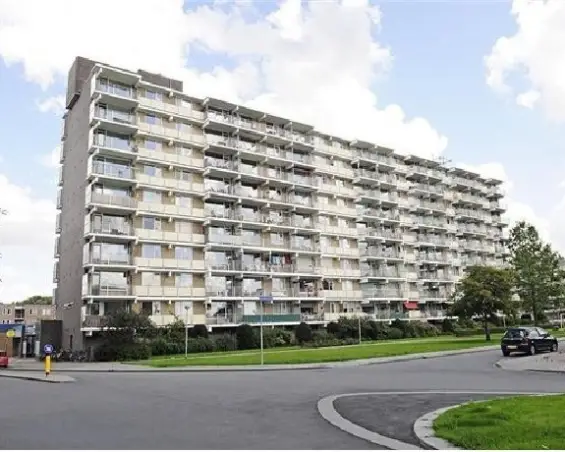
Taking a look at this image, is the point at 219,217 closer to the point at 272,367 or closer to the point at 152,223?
the point at 152,223

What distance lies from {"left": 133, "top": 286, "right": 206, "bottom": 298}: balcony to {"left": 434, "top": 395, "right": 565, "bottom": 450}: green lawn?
126 ft

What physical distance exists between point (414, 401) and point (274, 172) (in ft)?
156

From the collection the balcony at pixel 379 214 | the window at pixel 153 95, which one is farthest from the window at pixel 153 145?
the balcony at pixel 379 214

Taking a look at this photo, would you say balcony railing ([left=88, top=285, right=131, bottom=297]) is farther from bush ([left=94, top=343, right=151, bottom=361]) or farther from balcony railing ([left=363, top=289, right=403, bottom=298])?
balcony railing ([left=363, top=289, right=403, bottom=298])

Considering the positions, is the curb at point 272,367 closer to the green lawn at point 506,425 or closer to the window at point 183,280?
the green lawn at point 506,425

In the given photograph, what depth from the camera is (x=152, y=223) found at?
162 ft

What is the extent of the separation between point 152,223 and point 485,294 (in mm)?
28982

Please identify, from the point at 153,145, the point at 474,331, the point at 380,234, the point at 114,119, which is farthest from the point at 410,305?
the point at 114,119

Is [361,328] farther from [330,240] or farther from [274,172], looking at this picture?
[274,172]

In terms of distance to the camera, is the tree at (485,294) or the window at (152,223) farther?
the window at (152,223)

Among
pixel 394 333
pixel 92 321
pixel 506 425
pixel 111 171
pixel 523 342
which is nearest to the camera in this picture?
pixel 506 425

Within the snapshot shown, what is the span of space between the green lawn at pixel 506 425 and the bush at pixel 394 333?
48165 millimetres

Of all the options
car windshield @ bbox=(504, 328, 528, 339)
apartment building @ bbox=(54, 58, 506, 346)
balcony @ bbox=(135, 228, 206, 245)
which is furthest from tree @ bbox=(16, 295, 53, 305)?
car windshield @ bbox=(504, 328, 528, 339)

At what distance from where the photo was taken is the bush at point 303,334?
53128mm
